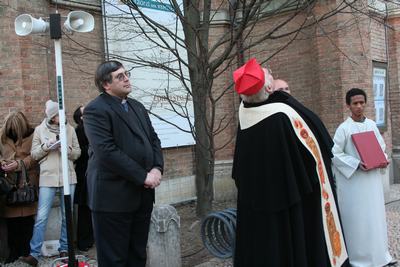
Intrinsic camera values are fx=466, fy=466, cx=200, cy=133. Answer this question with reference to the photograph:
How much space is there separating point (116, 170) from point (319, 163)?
163 cm

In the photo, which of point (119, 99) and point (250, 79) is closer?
point (250, 79)

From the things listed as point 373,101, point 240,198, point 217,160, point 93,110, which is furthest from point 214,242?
point 373,101

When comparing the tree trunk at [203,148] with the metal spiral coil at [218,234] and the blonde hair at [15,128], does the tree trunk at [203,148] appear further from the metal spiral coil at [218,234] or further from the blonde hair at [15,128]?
the blonde hair at [15,128]

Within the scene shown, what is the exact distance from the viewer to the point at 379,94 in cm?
1064

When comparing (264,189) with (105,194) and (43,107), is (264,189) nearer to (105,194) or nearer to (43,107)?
(105,194)

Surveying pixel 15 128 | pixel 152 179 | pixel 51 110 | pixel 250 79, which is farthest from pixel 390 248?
pixel 15 128

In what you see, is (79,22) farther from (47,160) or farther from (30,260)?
(30,260)

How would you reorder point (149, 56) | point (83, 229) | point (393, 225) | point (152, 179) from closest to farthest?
point (152, 179), point (83, 229), point (393, 225), point (149, 56)

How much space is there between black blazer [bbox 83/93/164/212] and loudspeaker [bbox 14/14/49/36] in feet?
5.23

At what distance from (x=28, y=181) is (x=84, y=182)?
74cm

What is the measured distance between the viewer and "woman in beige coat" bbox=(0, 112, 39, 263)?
5.93 meters

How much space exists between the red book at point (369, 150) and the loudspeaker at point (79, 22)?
3164mm

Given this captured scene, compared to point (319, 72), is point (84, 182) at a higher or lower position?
lower

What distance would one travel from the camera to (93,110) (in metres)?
3.89
